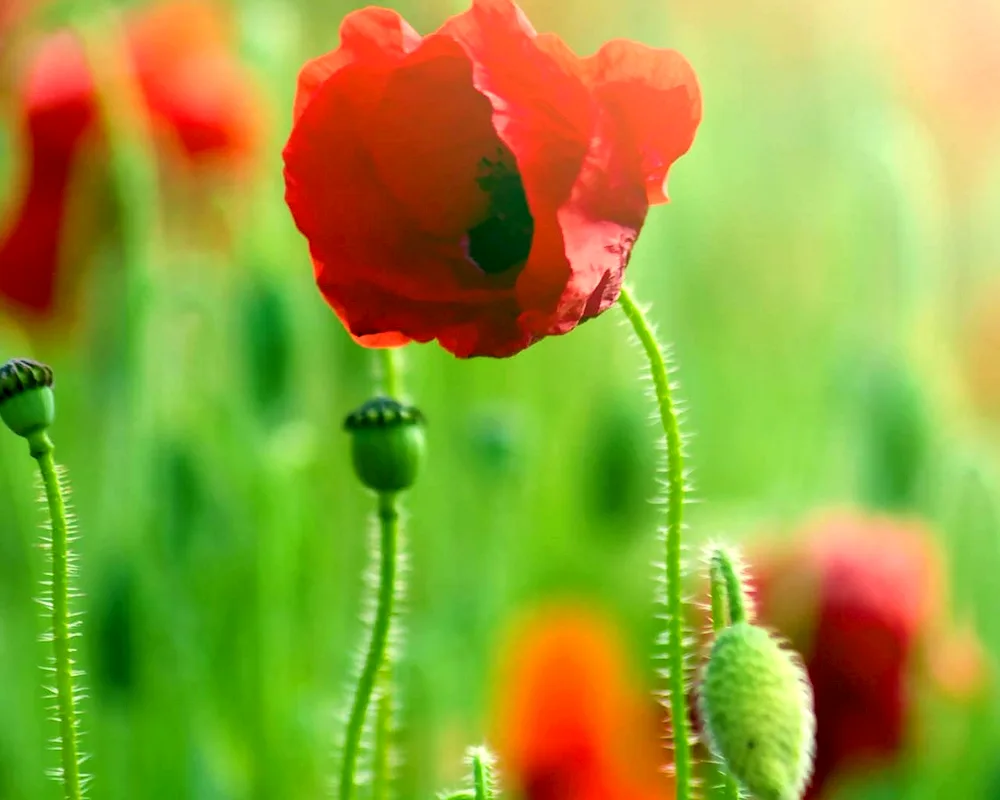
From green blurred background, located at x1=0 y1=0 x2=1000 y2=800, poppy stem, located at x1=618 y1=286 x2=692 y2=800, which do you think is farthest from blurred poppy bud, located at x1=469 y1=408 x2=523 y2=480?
poppy stem, located at x1=618 y1=286 x2=692 y2=800

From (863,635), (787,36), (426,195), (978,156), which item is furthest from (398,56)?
(787,36)

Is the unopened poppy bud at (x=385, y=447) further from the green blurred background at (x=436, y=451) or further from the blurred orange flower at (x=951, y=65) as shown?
the blurred orange flower at (x=951, y=65)

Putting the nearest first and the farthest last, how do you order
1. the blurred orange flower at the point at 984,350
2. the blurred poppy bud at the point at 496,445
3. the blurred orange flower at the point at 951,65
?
1. the blurred poppy bud at the point at 496,445
2. the blurred orange flower at the point at 984,350
3. the blurred orange flower at the point at 951,65

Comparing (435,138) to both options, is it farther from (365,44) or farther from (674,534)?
(674,534)

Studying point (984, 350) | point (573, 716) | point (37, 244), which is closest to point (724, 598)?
point (573, 716)

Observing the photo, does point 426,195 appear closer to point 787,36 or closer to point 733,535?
point 733,535

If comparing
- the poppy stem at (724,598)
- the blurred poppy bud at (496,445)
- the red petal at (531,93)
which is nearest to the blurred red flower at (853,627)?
the blurred poppy bud at (496,445)

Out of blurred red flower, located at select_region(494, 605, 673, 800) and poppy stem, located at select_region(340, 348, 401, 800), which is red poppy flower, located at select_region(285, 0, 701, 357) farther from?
blurred red flower, located at select_region(494, 605, 673, 800)
